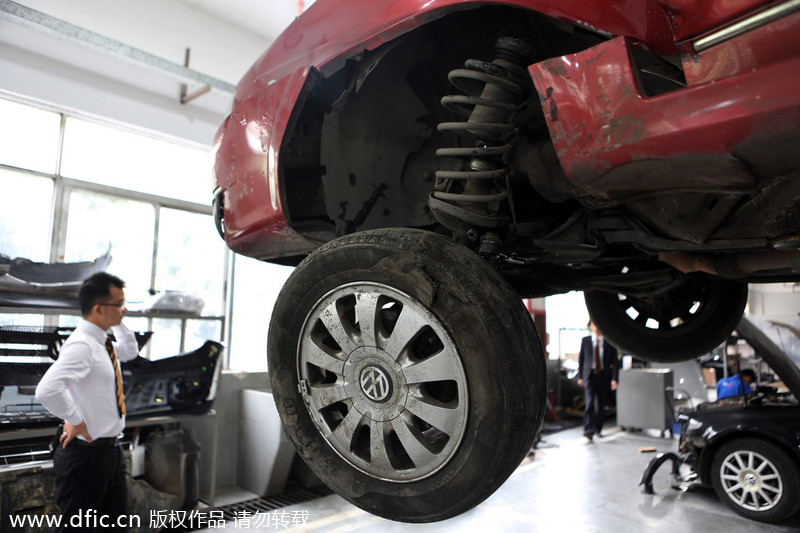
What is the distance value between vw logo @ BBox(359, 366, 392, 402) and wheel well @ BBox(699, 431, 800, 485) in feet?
14.3

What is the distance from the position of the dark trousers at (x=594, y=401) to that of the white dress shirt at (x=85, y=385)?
20.2 ft

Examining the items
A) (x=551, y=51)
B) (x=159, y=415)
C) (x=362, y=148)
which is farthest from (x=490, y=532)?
(x=551, y=51)

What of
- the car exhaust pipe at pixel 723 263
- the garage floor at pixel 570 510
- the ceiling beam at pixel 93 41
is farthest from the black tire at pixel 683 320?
the ceiling beam at pixel 93 41

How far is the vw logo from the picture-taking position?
1.17m

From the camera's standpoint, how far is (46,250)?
472cm

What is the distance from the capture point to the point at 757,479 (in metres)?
4.30

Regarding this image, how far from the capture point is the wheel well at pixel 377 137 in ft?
4.80

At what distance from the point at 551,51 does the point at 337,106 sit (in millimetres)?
611

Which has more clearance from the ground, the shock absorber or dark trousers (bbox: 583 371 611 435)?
the shock absorber

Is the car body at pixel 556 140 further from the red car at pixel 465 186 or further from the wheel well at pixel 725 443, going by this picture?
the wheel well at pixel 725 443

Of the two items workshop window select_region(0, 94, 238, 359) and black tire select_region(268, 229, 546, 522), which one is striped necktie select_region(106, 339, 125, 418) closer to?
workshop window select_region(0, 94, 238, 359)

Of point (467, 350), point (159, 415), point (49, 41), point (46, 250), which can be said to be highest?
point (49, 41)

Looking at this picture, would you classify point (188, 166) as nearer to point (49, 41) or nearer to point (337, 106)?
point (49, 41)

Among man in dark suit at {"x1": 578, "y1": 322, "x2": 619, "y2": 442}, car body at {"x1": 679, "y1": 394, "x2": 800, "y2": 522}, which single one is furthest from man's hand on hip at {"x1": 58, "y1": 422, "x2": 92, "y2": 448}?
man in dark suit at {"x1": 578, "y1": 322, "x2": 619, "y2": 442}
